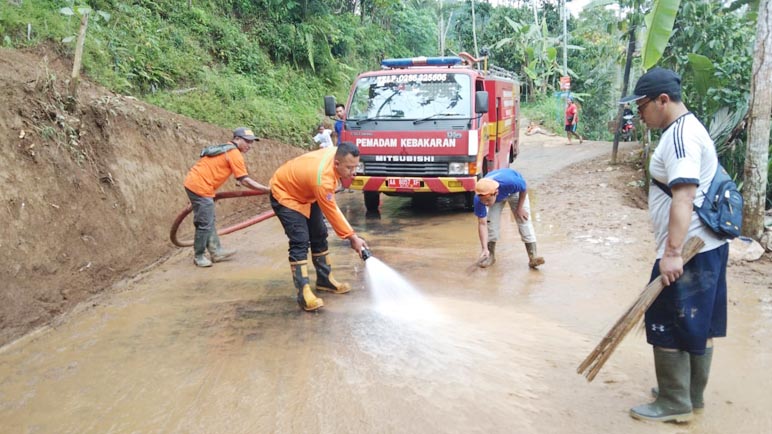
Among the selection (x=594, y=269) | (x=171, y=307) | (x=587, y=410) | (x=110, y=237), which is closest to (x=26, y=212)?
(x=110, y=237)

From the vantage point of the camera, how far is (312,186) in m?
4.58

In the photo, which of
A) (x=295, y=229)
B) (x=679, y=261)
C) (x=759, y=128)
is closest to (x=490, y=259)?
(x=295, y=229)

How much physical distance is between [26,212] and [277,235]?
125 inches

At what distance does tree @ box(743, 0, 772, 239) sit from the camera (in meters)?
5.92

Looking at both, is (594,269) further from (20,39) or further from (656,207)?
(20,39)

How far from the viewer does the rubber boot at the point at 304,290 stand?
4.73 m

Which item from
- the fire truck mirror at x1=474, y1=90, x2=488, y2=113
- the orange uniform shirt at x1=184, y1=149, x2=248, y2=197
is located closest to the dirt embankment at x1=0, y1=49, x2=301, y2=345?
the orange uniform shirt at x1=184, y1=149, x2=248, y2=197

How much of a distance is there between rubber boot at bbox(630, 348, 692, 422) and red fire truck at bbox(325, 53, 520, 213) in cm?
515

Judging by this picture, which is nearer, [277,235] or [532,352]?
[532,352]

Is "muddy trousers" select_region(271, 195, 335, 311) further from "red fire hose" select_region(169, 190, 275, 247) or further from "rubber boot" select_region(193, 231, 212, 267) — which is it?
"rubber boot" select_region(193, 231, 212, 267)

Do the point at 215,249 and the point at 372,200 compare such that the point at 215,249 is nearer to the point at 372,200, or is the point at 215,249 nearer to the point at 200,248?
the point at 200,248

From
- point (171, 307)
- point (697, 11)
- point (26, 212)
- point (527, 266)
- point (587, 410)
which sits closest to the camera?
point (587, 410)

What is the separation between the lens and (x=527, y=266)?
6.07 m

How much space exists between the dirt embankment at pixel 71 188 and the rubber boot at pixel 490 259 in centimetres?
393
